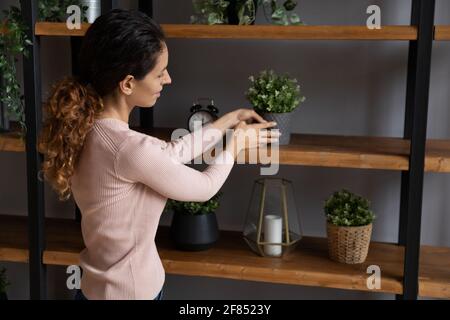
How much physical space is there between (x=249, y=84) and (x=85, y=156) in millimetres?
897

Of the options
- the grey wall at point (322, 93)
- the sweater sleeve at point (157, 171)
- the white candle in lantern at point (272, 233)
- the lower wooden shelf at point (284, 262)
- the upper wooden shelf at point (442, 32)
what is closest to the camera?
the sweater sleeve at point (157, 171)

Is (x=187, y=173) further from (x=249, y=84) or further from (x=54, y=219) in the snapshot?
(x=54, y=219)

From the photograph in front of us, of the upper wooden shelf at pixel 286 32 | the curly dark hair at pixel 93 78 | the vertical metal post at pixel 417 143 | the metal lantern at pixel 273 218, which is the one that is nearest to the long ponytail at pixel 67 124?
the curly dark hair at pixel 93 78

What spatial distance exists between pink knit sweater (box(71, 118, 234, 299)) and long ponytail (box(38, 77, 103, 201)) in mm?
24

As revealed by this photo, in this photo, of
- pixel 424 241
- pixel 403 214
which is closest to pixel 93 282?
pixel 403 214

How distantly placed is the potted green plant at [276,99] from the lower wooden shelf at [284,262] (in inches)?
14.7

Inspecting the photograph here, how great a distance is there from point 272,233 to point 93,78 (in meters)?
0.79

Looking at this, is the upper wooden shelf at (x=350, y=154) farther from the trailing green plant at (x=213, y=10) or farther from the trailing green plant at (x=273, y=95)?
the trailing green plant at (x=213, y=10)

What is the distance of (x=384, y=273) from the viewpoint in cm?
176

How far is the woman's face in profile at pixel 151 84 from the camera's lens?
132cm

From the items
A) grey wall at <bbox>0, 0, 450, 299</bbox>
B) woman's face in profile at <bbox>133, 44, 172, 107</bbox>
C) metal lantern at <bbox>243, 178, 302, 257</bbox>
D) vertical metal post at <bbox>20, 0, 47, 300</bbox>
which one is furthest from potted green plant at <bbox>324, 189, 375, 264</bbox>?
vertical metal post at <bbox>20, 0, 47, 300</bbox>

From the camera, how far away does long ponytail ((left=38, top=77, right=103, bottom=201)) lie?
4.22 ft

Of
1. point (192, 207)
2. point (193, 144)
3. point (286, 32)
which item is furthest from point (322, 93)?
point (193, 144)

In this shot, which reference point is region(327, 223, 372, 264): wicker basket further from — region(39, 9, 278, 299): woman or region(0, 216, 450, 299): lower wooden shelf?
region(39, 9, 278, 299): woman
